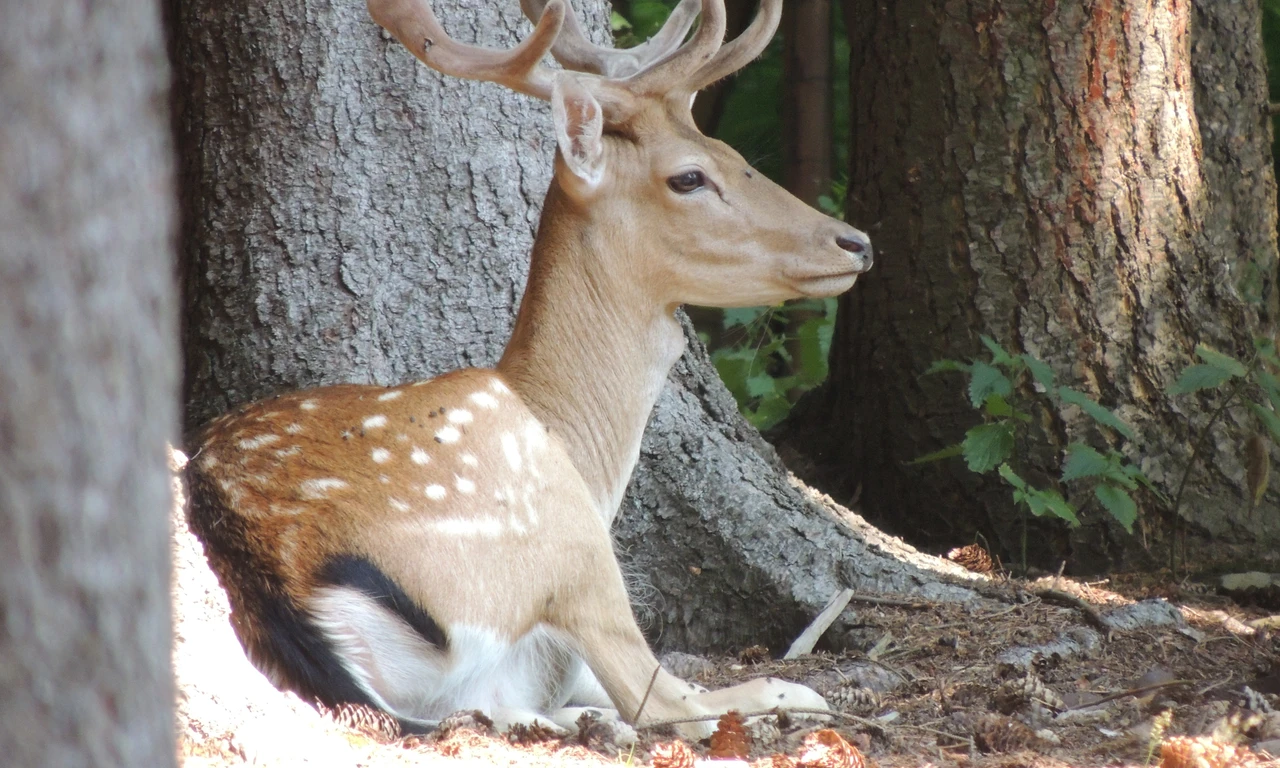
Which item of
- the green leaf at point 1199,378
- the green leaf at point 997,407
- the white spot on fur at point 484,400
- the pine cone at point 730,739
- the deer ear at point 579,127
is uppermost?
the deer ear at point 579,127

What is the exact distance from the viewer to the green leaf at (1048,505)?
512 cm

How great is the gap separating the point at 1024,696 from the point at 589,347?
1.53 metres

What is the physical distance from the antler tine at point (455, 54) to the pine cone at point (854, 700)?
1.86 m

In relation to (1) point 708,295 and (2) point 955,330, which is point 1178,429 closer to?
(2) point 955,330

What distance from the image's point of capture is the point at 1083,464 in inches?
201

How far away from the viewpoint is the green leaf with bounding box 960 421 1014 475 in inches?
202

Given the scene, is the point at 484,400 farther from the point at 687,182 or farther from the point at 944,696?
the point at 944,696

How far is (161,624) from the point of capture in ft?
4.63

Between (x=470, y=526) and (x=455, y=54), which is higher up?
(x=455, y=54)

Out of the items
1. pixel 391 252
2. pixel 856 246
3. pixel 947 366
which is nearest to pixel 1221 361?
pixel 947 366

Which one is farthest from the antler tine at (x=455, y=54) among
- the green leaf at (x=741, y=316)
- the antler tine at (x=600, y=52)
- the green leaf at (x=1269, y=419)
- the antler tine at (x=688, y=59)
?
the green leaf at (x=741, y=316)

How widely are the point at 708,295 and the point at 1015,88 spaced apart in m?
2.17

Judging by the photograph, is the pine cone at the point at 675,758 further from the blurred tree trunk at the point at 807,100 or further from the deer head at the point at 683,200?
the blurred tree trunk at the point at 807,100

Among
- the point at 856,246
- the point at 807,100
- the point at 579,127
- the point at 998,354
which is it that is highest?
the point at 807,100
